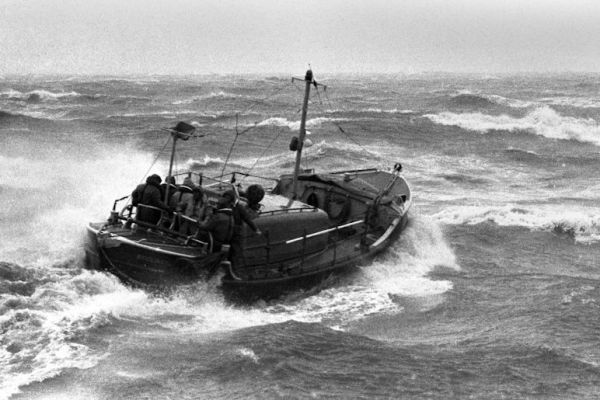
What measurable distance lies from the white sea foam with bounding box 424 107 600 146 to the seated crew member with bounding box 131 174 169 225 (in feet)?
128

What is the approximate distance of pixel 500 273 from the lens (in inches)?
798

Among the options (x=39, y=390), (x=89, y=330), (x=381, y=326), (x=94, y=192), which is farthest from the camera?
(x=94, y=192)

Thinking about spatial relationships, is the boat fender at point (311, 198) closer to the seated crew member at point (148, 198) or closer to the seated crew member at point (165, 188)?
the seated crew member at point (165, 188)

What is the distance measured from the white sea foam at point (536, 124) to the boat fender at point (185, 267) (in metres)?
39.8

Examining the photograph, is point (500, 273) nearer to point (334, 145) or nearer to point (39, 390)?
point (39, 390)

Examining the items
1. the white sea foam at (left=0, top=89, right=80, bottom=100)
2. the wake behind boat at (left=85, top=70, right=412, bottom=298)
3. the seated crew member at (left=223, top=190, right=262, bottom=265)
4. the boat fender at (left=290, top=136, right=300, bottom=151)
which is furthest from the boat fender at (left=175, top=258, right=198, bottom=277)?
the white sea foam at (left=0, top=89, right=80, bottom=100)

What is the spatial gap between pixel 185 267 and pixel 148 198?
6.93 ft

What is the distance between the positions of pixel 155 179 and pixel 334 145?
27571 mm

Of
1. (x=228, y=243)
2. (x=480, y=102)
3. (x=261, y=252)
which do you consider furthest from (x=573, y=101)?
(x=228, y=243)

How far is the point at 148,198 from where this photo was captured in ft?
54.2

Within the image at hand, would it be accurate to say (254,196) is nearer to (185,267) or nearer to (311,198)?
(185,267)

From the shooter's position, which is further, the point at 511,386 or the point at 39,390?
the point at 511,386

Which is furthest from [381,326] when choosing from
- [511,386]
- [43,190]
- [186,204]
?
[43,190]

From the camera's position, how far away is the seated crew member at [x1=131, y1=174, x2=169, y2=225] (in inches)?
651
